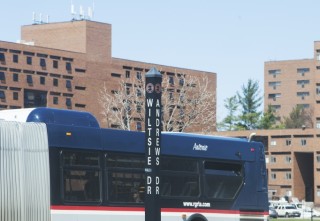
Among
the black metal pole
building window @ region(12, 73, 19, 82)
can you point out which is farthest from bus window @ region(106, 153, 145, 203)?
building window @ region(12, 73, 19, 82)

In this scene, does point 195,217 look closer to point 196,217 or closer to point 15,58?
point 196,217

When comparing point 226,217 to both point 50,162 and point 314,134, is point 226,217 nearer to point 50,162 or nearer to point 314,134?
point 50,162

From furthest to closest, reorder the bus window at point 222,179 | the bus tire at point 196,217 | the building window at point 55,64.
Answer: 1. the building window at point 55,64
2. the bus window at point 222,179
3. the bus tire at point 196,217

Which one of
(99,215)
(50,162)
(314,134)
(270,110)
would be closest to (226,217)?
(99,215)

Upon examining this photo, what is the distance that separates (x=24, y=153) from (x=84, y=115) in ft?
8.72

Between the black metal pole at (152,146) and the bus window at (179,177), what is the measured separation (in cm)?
749

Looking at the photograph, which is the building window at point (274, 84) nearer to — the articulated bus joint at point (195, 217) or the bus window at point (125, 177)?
the articulated bus joint at point (195, 217)

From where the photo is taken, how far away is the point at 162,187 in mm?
25500

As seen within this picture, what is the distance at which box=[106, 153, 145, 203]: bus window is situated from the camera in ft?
78.7

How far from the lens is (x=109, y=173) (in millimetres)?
23891

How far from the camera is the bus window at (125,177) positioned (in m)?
24.0

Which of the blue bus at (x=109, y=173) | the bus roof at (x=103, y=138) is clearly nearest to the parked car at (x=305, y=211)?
the blue bus at (x=109, y=173)

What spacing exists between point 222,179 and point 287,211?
87.1m

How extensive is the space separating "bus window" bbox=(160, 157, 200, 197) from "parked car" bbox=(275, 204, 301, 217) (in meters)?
86.9
